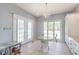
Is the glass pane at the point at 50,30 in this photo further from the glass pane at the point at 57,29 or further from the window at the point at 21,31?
the window at the point at 21,31

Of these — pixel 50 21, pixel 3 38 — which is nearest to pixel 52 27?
pixel 50 21

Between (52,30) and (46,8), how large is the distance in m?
0.37

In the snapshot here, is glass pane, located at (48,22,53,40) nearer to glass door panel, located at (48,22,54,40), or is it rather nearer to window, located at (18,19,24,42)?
glass door panel, located at (48,22,54,40)

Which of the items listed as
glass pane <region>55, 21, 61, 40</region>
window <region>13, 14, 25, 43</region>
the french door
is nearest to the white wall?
window <region>13, 14, 25, 43</region>

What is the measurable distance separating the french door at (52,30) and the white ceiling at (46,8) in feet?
0.58

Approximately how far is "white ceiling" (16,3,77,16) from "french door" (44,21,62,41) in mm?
177

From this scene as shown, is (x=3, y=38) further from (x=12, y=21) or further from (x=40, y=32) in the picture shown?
(x=40, y=32)

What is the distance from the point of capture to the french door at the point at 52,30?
196 centimetres

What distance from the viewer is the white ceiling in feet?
6.20

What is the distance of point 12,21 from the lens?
1.89m

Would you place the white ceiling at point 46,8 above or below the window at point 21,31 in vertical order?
above

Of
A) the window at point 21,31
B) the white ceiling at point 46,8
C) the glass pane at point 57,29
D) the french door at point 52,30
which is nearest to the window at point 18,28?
the window at point 21,31

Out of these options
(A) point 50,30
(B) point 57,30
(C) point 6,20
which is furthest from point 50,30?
(C) point 6,20

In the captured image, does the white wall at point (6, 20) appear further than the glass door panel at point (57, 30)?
No
